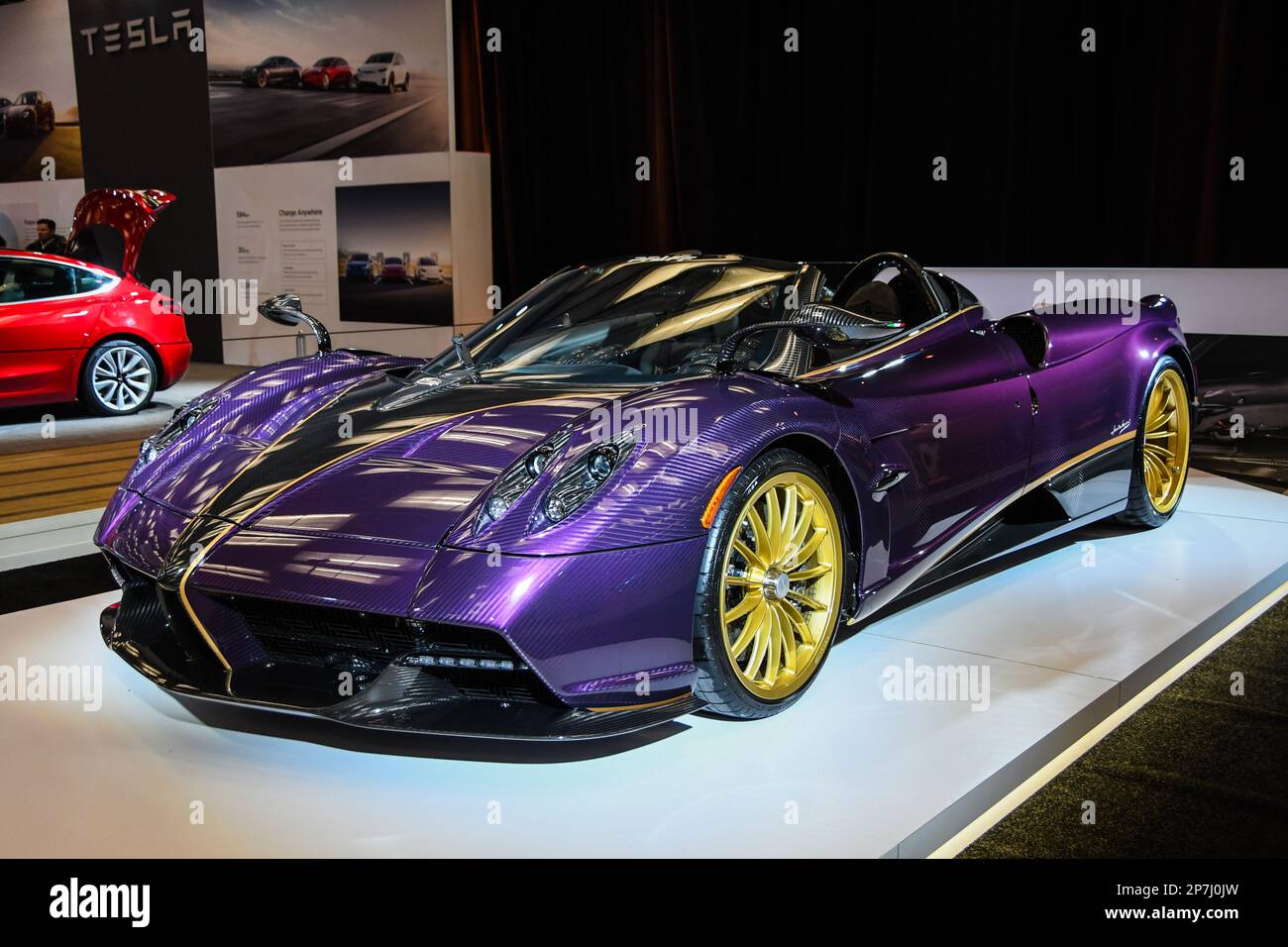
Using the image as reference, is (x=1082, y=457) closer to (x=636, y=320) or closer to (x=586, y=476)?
(x=636, y=320)

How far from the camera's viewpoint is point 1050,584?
3.72 metres

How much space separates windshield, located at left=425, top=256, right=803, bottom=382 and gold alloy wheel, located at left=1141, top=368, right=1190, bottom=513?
66.1 inches

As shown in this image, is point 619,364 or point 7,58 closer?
point 619,364

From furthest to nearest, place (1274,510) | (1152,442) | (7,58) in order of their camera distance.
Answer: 1. (7,58)
2. (1274,510)
3. (1152,442)

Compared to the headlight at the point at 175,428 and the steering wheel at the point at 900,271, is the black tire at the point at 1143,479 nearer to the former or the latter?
the steering wheel at the point at 900,271

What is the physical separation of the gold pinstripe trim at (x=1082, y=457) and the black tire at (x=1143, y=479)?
3.2 inches

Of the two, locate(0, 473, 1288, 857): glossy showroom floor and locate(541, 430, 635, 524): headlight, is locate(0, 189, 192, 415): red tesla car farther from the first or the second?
locate(541, 430, 635, 524): headlight

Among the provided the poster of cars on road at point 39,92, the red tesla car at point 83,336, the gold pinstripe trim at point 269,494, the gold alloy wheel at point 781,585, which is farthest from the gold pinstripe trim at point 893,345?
the poster of cars on road at point 39,92

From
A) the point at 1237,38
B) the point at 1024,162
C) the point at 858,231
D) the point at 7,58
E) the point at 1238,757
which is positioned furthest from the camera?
the point at 7,58

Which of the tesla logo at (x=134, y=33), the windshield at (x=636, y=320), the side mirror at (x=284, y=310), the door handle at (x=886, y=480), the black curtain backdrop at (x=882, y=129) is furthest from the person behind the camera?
the tesla logo at (x=134, y=33)

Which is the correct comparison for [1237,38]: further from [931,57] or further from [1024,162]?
[931,57]

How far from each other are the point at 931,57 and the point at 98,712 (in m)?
6.61

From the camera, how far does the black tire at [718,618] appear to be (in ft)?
7.93
